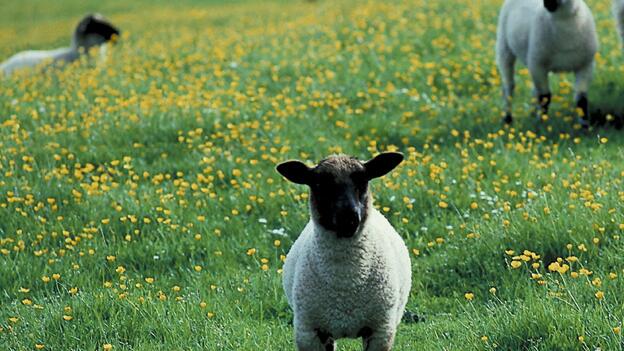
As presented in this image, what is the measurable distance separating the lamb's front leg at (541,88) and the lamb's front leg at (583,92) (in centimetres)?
37

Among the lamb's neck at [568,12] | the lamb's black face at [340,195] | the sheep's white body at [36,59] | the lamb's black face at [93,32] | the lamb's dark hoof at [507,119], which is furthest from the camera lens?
the lamb's black face at [93,32]

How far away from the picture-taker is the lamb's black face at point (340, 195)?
4.62 m

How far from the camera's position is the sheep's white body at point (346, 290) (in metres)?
4.90

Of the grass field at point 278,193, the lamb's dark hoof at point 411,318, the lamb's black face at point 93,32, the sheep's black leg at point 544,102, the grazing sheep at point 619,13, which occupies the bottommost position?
the lamb's dark hoof at point 411,318

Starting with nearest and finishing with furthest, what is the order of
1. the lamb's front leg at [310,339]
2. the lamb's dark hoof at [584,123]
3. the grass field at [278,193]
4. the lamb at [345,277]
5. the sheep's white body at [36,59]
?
the lamb at [345,277] < the lamb's front leg at [310,339] < the grass field at [278,193] < the lamb's dark hoof at [584,123] < the sheep's white body at [36,59]

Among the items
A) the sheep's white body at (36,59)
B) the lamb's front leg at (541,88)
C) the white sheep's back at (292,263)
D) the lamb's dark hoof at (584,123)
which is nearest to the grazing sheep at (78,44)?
the sheep's white body at (36,59)

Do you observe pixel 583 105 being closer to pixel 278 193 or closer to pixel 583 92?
pixel 583 92

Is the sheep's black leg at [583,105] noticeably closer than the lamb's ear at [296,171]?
No

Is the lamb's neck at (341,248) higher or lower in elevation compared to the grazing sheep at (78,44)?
higher

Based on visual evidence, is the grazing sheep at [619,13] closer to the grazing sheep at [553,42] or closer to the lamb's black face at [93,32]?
the grazing sheep at [553,42]

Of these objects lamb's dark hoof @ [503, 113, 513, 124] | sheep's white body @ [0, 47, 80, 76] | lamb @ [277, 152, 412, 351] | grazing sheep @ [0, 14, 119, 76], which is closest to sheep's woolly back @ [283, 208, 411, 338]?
lamb @ [277, 152, 412, 351]

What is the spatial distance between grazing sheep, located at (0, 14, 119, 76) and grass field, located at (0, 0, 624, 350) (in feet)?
7.78

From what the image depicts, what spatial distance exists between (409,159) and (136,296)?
12.7ft

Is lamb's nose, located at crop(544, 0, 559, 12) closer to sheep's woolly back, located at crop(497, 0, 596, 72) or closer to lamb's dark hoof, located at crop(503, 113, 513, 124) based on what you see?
sheep's woolly back, located at crop(497, 0, 596, 72)
